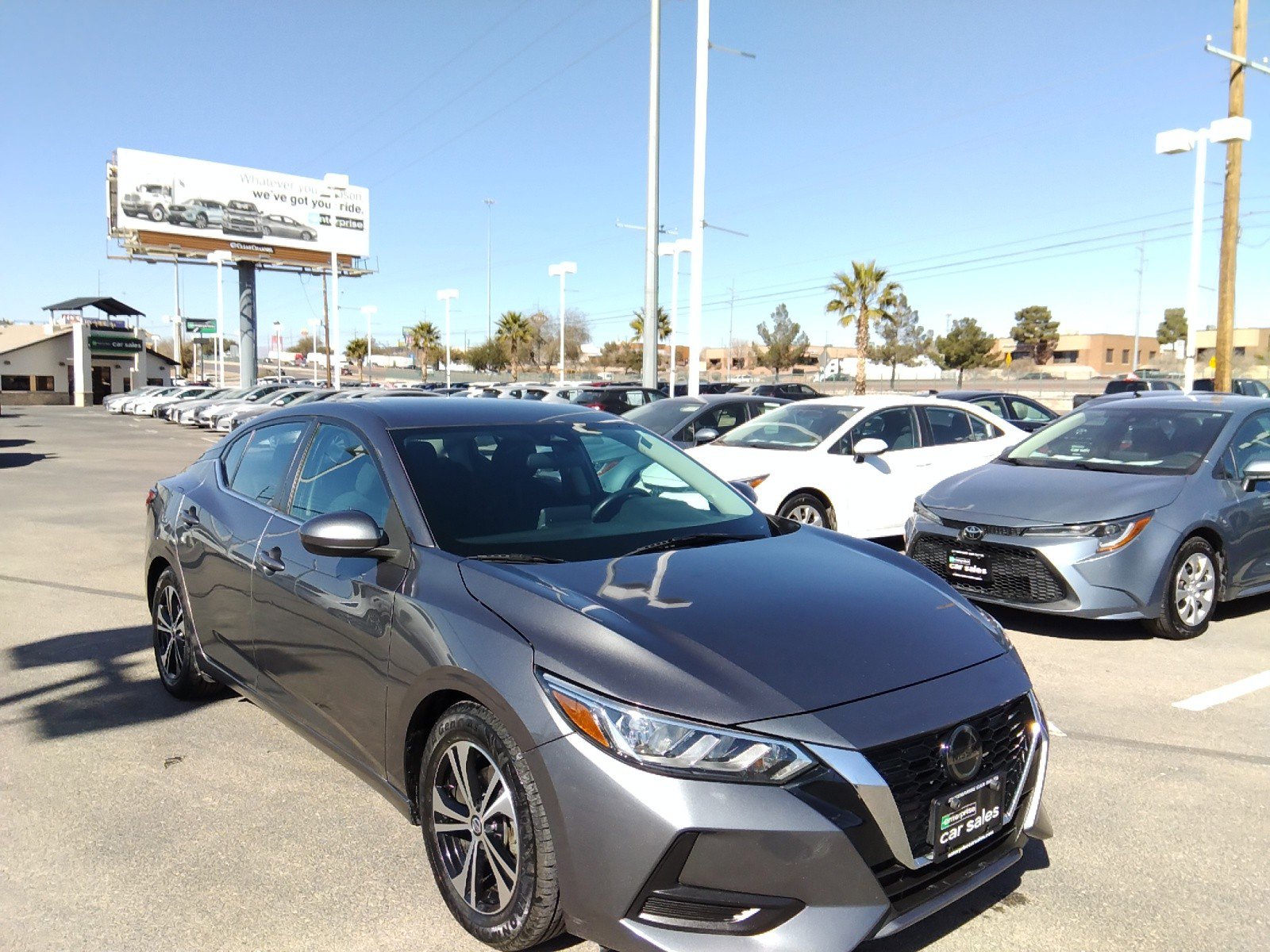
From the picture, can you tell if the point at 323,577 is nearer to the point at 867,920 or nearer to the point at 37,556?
the point at 867,920

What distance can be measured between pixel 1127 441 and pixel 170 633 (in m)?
6.64

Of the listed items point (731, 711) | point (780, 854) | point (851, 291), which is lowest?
point (780, 854)

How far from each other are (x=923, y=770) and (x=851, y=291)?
1805 inches

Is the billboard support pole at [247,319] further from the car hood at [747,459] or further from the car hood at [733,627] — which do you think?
the car hood at [733,627]

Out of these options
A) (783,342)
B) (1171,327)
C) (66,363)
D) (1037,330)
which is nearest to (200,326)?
(66,363)

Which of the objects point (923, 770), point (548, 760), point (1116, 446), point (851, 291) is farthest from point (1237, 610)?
point (851, 291)

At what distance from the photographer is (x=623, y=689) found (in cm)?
251

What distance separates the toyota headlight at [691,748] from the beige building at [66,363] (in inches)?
2693

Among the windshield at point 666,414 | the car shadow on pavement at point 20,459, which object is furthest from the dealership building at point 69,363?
the windshield at point 666,414

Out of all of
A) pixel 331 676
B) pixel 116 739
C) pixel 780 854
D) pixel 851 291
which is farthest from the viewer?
pixel 851 291

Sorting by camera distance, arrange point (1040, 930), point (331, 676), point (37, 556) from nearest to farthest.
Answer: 1. point (1040, 930)
2. point (331, 676)
3. point (37, 556)

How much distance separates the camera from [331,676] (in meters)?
3.54

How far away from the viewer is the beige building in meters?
61.6

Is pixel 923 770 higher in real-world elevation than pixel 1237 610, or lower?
higher
